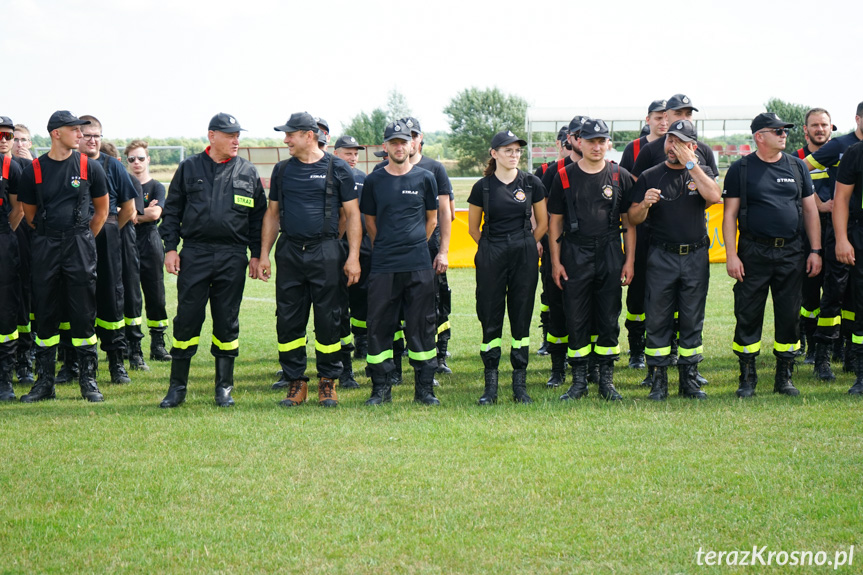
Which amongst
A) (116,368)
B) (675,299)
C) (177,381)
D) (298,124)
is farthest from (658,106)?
(116,368)

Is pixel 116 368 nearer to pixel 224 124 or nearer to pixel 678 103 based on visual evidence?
pixel 224 124

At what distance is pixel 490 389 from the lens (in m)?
7.99

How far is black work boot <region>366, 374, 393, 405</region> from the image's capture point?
315 inches

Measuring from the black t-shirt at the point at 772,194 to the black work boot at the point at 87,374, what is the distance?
6.09 m

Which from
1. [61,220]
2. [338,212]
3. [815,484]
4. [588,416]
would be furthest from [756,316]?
[61,220]

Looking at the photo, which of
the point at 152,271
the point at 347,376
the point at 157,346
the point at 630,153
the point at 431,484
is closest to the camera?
the point at 431,484

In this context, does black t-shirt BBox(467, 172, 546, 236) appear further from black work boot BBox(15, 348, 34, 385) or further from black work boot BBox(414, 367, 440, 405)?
black work boot BBox(15, 348, 34, 385)

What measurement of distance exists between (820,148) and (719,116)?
121 feet

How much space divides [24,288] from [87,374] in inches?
51.8

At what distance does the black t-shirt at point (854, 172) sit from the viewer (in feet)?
26.1

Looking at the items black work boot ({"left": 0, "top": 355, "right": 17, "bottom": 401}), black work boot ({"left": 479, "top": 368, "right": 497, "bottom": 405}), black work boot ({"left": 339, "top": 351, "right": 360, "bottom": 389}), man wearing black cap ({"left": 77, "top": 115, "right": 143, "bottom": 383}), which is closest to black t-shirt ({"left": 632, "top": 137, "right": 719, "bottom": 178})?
black work boot ({"left": 479, "top": 368, "right": 497, "bottom": 405})

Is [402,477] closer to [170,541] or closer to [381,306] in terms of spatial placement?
[170,541]

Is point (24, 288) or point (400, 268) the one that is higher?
point (400, 268)

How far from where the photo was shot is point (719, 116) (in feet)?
144
